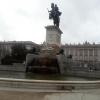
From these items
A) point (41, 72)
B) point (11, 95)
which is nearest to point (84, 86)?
point (11, 95)

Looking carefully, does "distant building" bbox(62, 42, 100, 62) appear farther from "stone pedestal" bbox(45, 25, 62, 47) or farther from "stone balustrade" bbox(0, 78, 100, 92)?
"stone balustrade" bbox(0, 78, 100, 92)

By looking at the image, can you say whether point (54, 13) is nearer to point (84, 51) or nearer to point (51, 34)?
point (51, 34)

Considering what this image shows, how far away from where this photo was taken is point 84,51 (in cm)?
11306

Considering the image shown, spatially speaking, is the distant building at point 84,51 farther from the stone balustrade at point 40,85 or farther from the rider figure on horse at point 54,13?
the stone balustrade at point 40,85

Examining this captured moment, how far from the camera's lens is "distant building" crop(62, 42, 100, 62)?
111 m

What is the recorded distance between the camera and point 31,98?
5820 mm

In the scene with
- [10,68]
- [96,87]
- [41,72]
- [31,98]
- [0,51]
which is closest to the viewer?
[31,98]

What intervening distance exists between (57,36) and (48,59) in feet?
22.6

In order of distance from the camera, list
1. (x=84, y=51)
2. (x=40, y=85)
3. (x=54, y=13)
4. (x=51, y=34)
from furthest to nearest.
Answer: (x=84, y=51), (x=54, y=13), (x=51, y=34), (x=40, y=85)

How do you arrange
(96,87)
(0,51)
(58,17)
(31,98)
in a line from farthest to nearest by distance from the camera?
(0,51), (58,17), (96,87), (31,98)

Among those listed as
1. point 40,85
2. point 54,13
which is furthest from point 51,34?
point 40,85

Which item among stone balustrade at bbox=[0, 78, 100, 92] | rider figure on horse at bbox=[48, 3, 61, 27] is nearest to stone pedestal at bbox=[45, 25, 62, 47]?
rider figure on horse at bbox=[48, 3, 61, 27]

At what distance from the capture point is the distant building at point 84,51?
11131 centimetres

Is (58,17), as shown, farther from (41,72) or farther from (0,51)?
(0,51)
